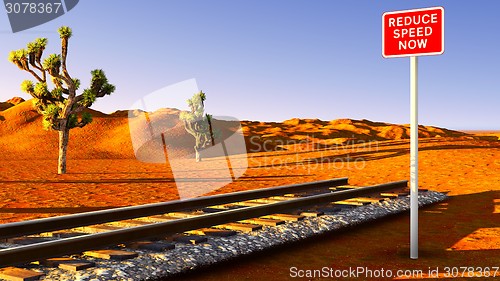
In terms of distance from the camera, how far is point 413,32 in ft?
21.8

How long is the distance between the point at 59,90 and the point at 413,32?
1026 inches

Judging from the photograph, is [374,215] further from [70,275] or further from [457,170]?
[457,170]

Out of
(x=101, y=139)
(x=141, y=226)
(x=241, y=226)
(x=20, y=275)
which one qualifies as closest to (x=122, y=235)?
(x=141, y=226)

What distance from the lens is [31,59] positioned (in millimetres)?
27891

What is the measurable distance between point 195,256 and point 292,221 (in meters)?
2.66

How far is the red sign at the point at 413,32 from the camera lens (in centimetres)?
649

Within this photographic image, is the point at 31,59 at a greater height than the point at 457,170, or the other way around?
the point at 31,59

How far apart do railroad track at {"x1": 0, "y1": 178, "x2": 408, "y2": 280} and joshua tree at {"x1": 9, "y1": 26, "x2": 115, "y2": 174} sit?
65.7 feet


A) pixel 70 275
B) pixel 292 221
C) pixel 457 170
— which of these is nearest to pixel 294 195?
pixel 292 221

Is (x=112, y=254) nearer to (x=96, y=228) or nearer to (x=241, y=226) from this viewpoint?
(x=96, y=228)

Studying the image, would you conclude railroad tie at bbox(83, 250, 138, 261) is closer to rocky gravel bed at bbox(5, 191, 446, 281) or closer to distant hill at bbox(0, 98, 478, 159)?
rocky gravel bed at bbox(5, 191, 446, 281)

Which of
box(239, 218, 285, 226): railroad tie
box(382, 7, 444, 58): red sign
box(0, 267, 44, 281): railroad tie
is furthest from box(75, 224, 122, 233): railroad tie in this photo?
box(382, 7, 444, 58): red sign

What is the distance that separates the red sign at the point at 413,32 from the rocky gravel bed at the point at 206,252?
10.0 feet

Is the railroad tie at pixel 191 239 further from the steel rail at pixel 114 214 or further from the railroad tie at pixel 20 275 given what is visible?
the railroad tie at pixel 20 275
